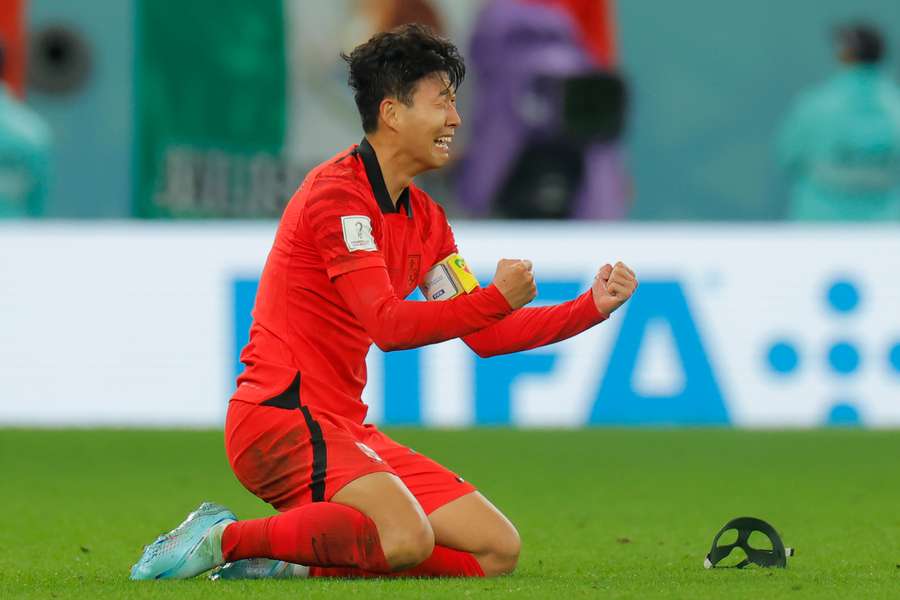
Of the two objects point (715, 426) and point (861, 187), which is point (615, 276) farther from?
point (861, 187)

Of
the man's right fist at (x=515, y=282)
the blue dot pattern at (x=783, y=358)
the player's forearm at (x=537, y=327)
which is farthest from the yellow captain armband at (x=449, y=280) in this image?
the blue dot pattern at (x=783, y=358)

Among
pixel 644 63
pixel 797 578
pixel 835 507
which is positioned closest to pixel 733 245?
pixel 835 507

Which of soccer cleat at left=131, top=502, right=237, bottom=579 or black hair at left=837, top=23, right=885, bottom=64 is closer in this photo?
soccer cleat at left=131, top=502, right=237, bottom=579

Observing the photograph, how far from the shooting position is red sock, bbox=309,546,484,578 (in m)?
5.27

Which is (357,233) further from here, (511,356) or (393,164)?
(511,356)

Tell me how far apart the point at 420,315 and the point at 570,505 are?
2.84m

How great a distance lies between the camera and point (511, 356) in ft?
35.3

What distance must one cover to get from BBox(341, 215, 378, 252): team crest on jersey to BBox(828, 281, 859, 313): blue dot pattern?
621 cm

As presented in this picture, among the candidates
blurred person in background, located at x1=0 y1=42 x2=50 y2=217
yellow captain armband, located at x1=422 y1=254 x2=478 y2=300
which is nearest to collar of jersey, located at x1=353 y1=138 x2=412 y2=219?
yellow captain armband, located at x1=422 y1=254 x2=478 y2=300

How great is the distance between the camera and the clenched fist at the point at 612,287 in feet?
16.8

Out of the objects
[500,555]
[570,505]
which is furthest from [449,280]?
[570,505]

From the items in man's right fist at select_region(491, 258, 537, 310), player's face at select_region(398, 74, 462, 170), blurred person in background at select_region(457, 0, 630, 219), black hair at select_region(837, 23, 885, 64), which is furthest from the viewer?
blurred person in background at select_region(457, 0, 630, 219)

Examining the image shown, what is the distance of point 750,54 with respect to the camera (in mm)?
15508

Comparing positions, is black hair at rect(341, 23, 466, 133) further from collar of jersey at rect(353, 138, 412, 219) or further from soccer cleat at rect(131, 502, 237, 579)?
soccer cleat at rect(131, 502, 237, 579)
